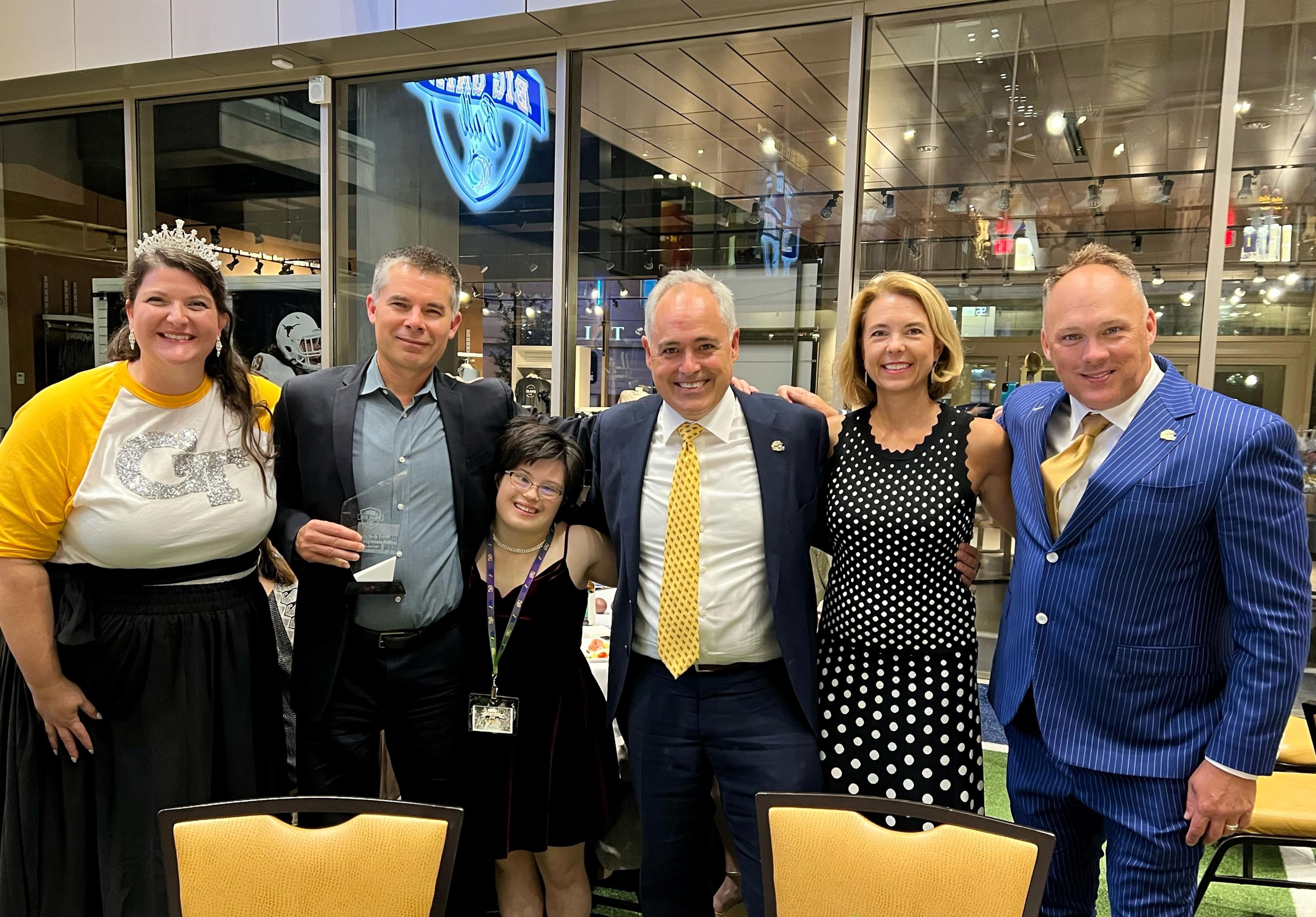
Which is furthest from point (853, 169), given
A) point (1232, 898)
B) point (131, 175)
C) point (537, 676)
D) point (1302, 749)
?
point (131, 175)

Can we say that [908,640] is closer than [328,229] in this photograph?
Yes

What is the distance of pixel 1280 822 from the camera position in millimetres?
2477

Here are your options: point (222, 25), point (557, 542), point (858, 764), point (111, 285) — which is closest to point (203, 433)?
point (557, 542)

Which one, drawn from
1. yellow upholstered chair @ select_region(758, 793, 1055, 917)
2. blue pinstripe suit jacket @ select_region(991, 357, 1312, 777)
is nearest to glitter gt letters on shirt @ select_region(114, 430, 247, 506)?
yellow upholstered chair @ select_region(758, 793, 1055, 917)

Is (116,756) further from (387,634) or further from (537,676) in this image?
(537,676)

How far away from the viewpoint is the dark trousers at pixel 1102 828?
167 cm

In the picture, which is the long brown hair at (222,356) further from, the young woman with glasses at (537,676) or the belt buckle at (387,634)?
the young woman with glasses at (537,676)

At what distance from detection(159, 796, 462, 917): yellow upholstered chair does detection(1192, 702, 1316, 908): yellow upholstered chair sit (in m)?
2.07

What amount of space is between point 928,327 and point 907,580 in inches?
23.5

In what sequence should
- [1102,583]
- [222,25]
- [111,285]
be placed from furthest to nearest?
[111,285] < [222,25] < [1102,583]

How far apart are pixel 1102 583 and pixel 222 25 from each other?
562 cm

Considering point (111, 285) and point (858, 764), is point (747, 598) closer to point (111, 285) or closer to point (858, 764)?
point (858, 764)

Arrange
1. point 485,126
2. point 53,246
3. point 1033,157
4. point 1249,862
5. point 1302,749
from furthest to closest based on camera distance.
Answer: point 53,246, point 485,126, point 1033,157, point 1302,749, point 1249,862

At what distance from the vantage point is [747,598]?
6.53 ft
